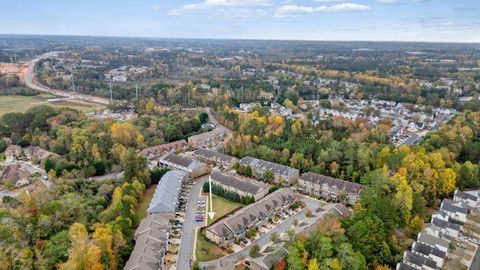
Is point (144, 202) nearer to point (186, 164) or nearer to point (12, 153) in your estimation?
point (186, 164)

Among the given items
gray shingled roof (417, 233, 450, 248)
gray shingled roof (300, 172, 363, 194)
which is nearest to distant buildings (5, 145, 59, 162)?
gray shingled roof (300, 172, 363, 194)

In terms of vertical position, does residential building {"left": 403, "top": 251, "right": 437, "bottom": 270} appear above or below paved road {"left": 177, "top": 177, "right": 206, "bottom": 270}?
above

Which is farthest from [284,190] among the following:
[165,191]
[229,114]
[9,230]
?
[229,114]

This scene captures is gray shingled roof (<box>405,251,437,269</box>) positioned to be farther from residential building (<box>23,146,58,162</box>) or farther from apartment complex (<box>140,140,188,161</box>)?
residential building (<box>23,146,58,162</box>)

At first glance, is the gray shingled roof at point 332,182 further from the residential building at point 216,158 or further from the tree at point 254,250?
the tree at point 254,250

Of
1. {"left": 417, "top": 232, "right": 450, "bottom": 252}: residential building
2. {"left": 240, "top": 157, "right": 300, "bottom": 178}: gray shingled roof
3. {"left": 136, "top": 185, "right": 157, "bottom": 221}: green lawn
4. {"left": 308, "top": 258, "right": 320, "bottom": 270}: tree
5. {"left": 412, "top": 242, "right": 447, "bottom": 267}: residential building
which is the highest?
{"left": 308, "top": 258, "right": 320, "bottom": 270}: tree

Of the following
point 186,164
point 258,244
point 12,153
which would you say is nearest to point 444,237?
point 258,244
